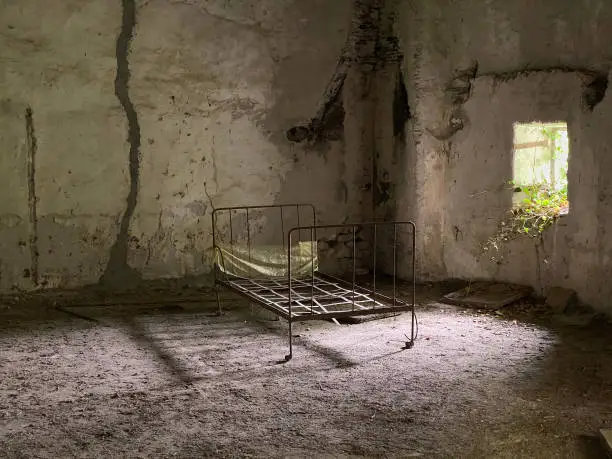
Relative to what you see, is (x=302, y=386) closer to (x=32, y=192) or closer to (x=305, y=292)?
(x=305, y=292)

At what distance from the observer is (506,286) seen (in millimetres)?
6145

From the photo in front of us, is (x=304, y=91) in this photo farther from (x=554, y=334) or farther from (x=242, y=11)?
(x=554, y=334)

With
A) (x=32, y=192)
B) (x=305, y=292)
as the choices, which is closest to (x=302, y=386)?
(x=305, y=292)

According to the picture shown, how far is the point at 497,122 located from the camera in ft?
20.1

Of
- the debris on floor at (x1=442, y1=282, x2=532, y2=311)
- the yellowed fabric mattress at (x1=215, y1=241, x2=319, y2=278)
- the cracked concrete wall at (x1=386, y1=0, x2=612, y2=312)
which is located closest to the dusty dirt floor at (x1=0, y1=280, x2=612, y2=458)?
the debris on floor at (x1=442, y1=282, x2=532, y2=311)

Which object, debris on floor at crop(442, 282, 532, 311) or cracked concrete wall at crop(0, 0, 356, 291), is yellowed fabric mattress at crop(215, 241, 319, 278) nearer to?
cracked concrete wall at crop(0, 0, 356, 291)

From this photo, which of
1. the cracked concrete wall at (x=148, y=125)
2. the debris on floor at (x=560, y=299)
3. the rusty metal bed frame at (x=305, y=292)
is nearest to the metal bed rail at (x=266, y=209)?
the rusty metal bed frame at (x=305, y=292)

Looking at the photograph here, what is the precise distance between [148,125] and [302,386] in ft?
11.6

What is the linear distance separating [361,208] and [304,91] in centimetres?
146

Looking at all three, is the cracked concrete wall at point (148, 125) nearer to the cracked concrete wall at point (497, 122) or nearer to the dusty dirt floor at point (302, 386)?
the dusty dirt floor at point (302, 386)

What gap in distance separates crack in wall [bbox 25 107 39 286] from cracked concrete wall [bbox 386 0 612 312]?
12.1 ft

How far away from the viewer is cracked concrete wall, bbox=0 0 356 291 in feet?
19.9

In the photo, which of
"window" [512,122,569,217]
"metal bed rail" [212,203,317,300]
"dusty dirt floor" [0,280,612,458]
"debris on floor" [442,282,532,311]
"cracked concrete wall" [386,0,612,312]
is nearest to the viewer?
"dusty dirt floor" [0,280,612,458]

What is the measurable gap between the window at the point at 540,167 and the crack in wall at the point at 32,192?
4.48 meters
